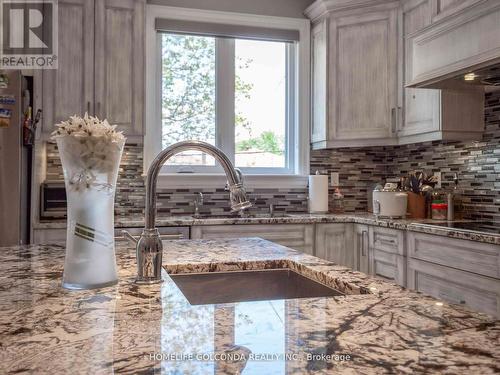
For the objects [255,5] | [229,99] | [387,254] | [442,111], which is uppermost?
[255,5]

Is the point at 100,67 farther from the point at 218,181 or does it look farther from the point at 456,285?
the point at 456,285

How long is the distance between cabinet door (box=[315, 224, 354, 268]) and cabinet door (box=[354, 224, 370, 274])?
4cm

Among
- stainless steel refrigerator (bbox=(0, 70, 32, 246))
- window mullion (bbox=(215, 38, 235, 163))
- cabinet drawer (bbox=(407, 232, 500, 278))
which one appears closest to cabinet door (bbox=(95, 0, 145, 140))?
stainless steel refrigerator (bbox=(0, 70, 32, 246))

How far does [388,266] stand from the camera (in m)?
2.96

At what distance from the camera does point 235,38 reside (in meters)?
3.75

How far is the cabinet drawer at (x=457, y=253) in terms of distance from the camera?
83.7 inches

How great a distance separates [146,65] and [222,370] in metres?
3.21

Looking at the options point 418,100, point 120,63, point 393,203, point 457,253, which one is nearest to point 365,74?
point 418,100

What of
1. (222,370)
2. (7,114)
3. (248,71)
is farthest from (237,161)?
(222,370)

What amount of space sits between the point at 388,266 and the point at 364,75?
1488 mm

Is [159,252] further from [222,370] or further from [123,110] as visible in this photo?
[123,110]

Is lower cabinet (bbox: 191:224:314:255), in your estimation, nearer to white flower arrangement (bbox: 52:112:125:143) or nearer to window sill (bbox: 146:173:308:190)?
window sill (bbox: 146:173:308:190)

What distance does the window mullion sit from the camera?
3.76 m

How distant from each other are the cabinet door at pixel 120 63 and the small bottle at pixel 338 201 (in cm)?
168
